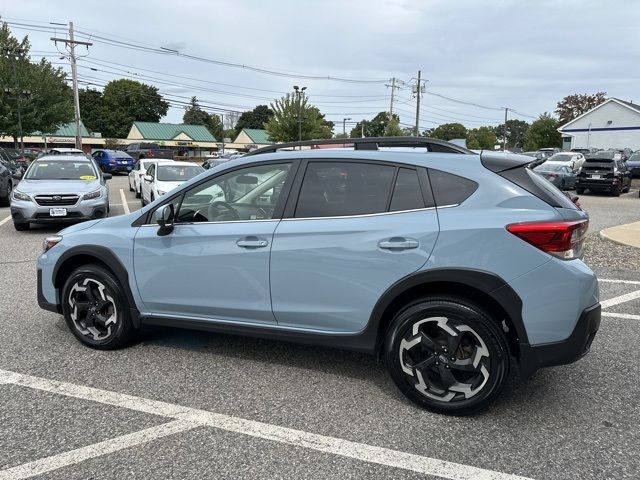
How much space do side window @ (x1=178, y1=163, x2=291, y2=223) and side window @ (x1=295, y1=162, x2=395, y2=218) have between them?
0.88 feet

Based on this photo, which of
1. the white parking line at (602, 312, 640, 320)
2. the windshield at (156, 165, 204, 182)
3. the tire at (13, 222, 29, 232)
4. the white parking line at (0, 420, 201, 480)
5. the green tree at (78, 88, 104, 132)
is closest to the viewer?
the white parking line at (0, 420, 201, 480)

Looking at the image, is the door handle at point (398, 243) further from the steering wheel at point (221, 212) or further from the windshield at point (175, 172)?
the windshield at point (175, 172)

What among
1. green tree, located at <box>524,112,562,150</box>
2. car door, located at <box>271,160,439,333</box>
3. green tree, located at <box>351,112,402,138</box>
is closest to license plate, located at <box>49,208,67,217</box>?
car door, located at <box>271,160,439,333</box>

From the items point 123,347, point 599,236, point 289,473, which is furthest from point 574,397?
point 599,236

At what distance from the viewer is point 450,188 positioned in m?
3.17

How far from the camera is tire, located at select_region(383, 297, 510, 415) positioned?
9.90 ft

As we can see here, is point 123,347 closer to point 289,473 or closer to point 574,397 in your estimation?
point 289,473

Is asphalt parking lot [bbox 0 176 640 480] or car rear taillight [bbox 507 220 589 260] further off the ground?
car rear taillight [bbox 507 220 589 260]

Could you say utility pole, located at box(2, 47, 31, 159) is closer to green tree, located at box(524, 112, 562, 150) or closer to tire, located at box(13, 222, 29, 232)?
tire, located at box(13, 222, 29, 232)

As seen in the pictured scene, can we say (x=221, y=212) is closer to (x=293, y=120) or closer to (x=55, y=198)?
(x=55, y=198)

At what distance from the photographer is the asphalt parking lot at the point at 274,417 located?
2658mm

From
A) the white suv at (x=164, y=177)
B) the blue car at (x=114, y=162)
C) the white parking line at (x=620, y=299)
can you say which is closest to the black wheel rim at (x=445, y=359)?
the white parking line at (x=620, y=299)

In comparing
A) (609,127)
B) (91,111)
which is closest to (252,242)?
(609,127)

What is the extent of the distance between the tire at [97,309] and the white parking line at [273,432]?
1.91 feet
